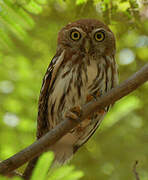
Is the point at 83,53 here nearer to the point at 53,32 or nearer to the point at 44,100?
the point at 44,100

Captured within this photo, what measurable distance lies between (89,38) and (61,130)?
1373 mm

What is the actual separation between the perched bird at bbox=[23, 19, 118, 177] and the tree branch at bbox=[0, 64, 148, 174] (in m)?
0.86

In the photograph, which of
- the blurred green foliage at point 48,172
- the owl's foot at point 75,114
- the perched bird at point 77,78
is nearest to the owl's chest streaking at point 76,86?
the perched bird at point 77,78

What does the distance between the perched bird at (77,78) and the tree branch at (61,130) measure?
0.86 m

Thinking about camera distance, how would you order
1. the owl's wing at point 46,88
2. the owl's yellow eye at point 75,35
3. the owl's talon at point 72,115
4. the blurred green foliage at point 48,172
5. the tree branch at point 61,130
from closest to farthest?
the blurred green foliage at point 48,172, the tree branch at point 61,130, the owl's talon at point 72,115, the owl's wing at point 46,88, the owl's yellow eye at point 75,35

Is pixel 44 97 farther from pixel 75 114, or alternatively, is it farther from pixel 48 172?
A: pixel 48 172

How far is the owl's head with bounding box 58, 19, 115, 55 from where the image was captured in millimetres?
3479

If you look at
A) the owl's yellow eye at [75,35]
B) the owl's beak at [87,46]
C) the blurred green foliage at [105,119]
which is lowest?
the blurred green foliage at [105,119]

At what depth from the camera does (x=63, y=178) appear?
185 centimetres

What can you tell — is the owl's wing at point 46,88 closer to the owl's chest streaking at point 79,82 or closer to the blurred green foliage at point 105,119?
the owl's chest streaking at point 79,82

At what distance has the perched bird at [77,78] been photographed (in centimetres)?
328

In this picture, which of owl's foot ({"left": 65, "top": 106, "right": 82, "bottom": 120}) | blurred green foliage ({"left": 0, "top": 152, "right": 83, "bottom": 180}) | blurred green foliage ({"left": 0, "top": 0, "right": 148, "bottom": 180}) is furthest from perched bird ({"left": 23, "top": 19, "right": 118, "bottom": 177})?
blurred green foliage ({"left": 0, "top": 152, "right": 83, "bottom": 180})

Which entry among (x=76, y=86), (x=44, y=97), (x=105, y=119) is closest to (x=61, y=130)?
(x=76, y=86)

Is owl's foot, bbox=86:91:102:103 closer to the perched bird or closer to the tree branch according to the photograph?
the perched bird
